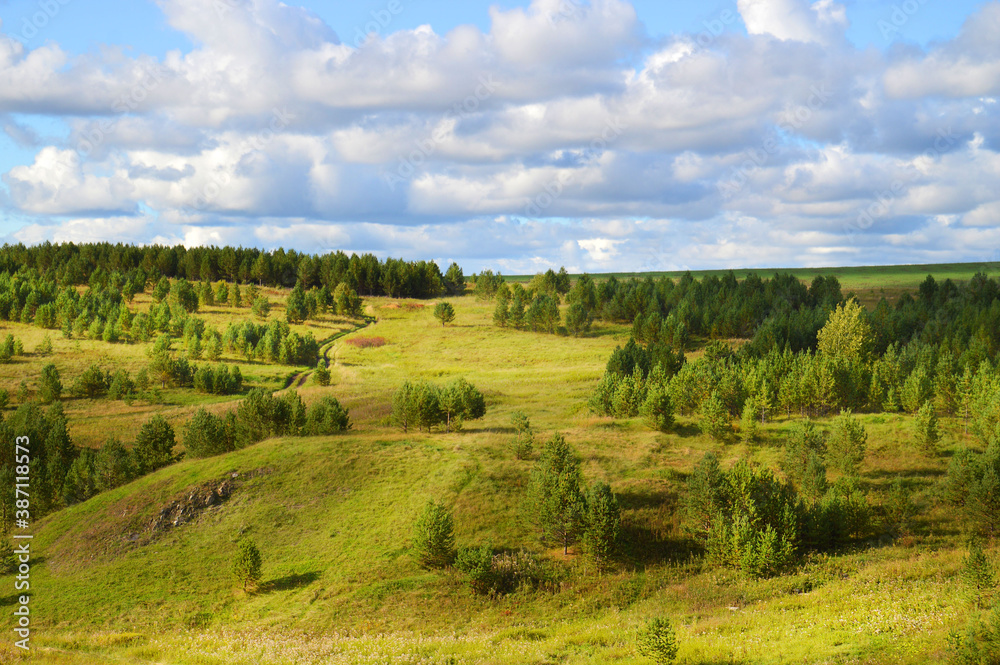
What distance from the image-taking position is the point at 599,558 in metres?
43.4

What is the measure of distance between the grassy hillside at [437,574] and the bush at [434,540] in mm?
937

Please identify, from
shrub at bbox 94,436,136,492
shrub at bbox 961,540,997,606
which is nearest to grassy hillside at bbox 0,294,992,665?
shrub at bbox 961,540,997,606

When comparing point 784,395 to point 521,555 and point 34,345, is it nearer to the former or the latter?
point 521,555

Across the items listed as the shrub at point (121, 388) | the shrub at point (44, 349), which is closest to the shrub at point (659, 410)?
the shrub at point (121, 388)

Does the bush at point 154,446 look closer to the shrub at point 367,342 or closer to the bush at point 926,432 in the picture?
the bush at point 926,432

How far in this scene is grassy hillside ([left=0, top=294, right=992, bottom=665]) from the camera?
29.6m

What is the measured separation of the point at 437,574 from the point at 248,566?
1213 cm

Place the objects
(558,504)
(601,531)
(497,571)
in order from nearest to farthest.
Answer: (497,571) < (601,531) < (558,504)

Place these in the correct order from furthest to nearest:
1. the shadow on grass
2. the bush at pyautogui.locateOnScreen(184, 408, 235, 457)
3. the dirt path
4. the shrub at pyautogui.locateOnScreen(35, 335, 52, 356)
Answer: the shrub at pyautogui.locateOnScreen(35, 335, 52, 356) → the dirt path → the bush at pyautogui.locateOnScreen(184, 408, 235, 457) → the shadow on grass

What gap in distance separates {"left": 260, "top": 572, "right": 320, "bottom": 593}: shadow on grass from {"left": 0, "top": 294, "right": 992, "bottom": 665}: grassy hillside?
14 centimetres

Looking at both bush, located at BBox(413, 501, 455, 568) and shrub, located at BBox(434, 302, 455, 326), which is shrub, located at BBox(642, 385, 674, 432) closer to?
bush, located at BBox(413, 501, 455, 568)

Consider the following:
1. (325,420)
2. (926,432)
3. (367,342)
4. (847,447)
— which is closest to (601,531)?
(847,447)

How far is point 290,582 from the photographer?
143ft

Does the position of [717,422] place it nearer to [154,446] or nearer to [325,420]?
[325,420]
